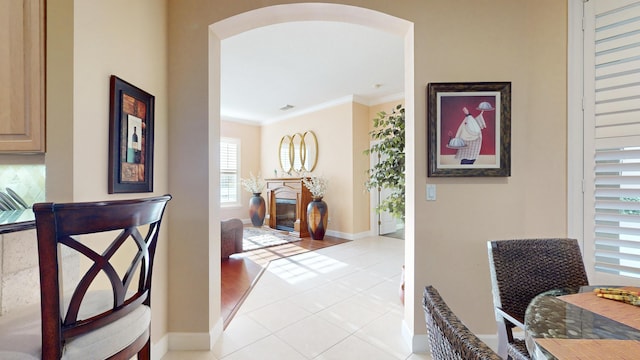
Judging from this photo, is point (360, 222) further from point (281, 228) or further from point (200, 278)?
point (200, 278)

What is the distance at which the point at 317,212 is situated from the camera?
5156 millimetres

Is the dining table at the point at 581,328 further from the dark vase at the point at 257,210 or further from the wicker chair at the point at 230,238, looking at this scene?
the dark vase at the point at 257,210

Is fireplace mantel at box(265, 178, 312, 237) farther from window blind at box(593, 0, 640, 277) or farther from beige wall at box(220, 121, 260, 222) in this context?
window blind at box(593, 0, 640, 277)

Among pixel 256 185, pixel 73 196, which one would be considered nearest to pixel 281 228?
pixel 256 185

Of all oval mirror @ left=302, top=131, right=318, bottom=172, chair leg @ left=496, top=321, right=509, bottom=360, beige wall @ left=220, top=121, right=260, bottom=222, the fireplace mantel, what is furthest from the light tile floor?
beige wall @ left=220, top=121, right=260, bottom=222

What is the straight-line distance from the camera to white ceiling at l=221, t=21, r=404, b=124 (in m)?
2.95

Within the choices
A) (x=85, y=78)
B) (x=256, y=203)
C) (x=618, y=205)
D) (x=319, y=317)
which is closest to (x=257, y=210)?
(x=256, y=203)

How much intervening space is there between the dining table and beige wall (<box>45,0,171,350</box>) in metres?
1.86

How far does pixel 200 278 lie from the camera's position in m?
1.87

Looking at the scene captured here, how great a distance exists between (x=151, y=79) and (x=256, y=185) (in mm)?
5023

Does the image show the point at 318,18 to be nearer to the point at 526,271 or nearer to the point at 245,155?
the point at 526,271

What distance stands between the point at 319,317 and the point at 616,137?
2.53 m

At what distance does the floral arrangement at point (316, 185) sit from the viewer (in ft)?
17.4

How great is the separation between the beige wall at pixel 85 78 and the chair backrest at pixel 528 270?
204 cm
